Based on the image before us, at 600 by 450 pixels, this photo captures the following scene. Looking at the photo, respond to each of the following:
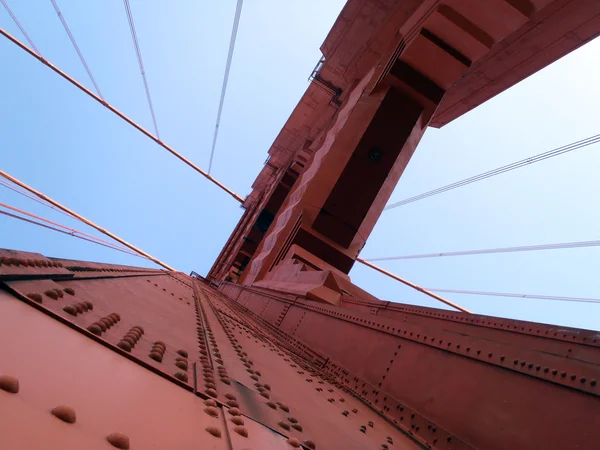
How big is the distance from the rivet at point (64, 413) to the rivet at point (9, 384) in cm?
10

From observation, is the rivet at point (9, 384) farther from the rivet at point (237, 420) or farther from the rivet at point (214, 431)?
the rivet at point (237, 420)

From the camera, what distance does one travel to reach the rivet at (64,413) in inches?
38.0

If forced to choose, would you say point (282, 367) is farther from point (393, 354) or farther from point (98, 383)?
point (98, 383)

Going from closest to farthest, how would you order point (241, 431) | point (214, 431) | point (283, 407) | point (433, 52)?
point (214, 431) → point (241, 431) → point (283, 407) → point (433, 52)

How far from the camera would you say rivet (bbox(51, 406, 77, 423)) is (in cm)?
97

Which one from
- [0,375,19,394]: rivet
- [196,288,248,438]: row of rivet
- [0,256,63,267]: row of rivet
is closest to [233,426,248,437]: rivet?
[196,288,248,438]: row of rivet

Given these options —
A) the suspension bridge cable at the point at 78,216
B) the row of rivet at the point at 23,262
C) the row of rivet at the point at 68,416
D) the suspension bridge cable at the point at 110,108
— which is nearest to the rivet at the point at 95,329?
the row of rivet at the point at 23,262

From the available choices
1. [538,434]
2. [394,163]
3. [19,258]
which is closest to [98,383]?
[19,258]

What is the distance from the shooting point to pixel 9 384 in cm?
93

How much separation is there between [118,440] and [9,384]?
0.88 feet

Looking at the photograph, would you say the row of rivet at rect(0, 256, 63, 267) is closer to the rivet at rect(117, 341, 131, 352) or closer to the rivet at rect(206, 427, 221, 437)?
the rivet at rect(117, 341, 131, 352)

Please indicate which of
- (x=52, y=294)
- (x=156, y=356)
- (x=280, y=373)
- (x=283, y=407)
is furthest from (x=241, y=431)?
(x=280, y=373)

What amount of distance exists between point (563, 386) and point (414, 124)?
9.40 metres

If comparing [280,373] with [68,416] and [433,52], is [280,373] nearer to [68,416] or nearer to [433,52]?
[68,416]
